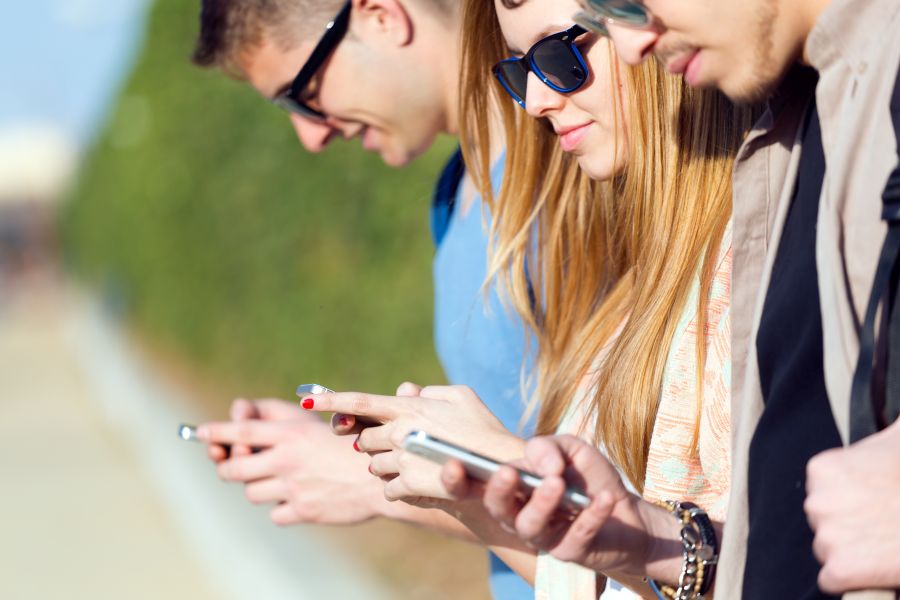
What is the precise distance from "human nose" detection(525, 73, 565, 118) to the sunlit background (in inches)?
111

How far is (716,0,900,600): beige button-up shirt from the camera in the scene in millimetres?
1239

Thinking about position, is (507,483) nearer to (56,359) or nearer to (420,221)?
(420,221)

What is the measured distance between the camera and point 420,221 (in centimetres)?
547

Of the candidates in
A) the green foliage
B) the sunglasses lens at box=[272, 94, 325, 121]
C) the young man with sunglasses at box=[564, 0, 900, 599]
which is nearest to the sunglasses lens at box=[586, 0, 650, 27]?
the young man with sunglasses at box=[564, 0, 900, 599]

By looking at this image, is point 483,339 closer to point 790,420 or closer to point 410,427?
point 410,427

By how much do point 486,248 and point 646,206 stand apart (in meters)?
0.64

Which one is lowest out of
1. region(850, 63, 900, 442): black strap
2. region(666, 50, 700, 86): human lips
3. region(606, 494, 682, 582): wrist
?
region(606, 494, 682, 582): wrist

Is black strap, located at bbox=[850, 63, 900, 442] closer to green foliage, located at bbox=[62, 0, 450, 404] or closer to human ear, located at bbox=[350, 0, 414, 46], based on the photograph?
human ear, located at bbox=[350, 0, 414, 46]

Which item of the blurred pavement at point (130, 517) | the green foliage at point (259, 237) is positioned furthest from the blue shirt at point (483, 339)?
the blurred pavement at point (130, 517)

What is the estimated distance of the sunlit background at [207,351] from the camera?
5.71 meters

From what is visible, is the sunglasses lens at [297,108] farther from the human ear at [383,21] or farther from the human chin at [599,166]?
the human chin at [599,166]

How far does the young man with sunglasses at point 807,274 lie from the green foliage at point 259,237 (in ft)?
10.8

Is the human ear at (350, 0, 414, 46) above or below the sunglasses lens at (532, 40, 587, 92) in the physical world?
above

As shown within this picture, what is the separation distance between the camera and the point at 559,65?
1.84 metres
